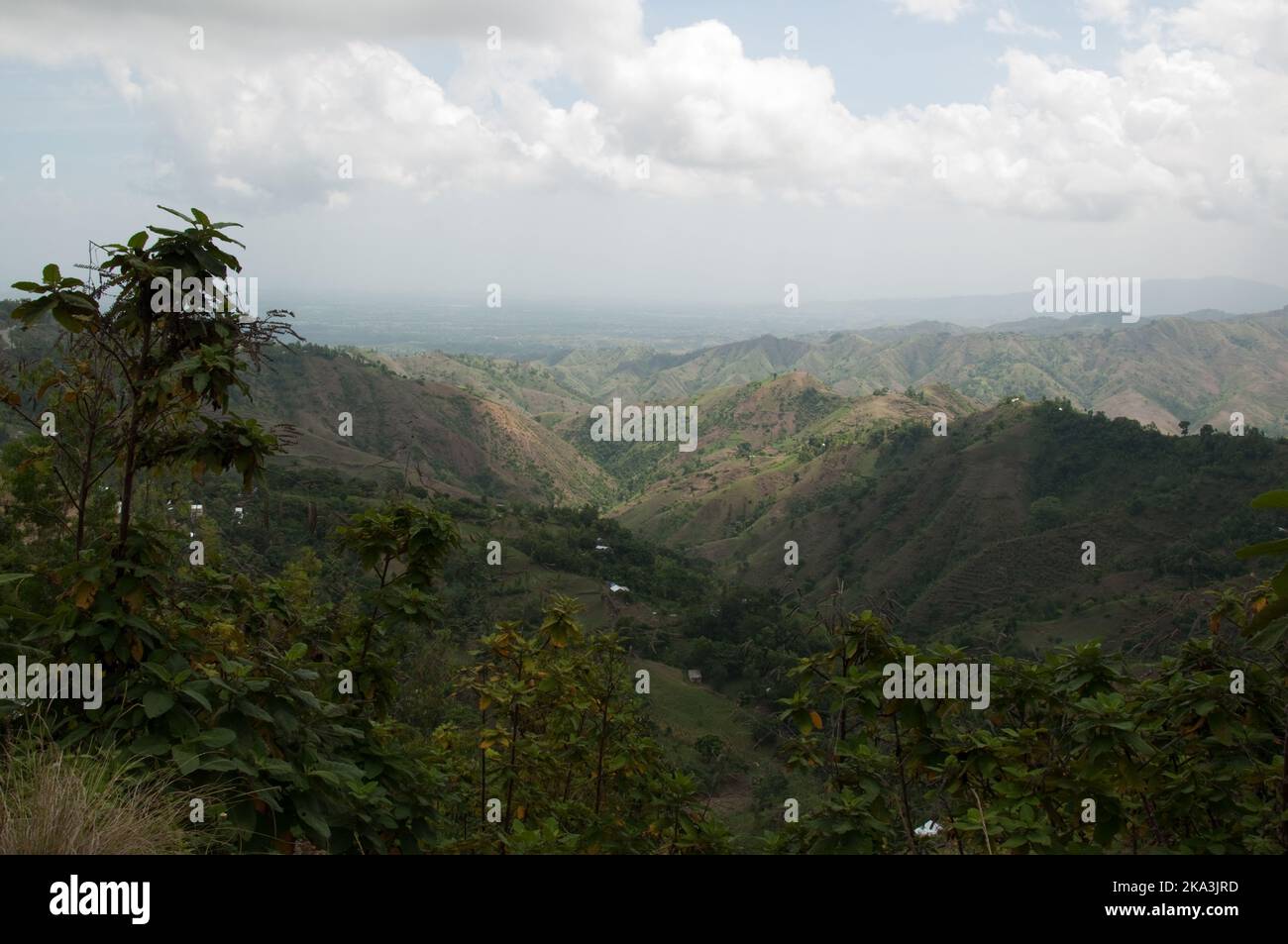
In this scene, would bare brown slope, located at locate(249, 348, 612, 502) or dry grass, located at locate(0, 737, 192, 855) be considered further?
bare brown slope, located at locate(249, 348, 612, 502)

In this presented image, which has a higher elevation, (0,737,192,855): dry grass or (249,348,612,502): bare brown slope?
(249,348,612,502): bare brown slope

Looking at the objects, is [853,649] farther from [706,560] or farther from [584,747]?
[706,560]

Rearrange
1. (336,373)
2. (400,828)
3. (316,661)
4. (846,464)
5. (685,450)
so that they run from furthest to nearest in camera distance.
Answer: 1. (685,450)
2. (336,373)
3. (846,464)
4. (316,661)
5. (400,828)

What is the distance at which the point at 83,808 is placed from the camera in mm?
→ 3307

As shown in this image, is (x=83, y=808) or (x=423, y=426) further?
(x=423, y=426)

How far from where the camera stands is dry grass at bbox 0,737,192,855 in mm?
3238

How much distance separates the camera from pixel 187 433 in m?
4.38

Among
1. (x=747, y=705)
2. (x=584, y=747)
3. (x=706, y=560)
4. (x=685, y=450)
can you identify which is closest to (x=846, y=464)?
(x=706, y=560)

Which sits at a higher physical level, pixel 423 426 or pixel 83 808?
pixel 423 426

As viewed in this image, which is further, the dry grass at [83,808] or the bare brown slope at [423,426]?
the bare brown slope at [423,426]

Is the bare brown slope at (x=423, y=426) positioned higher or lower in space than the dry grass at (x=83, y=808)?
higher

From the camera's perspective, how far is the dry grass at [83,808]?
3.24m
